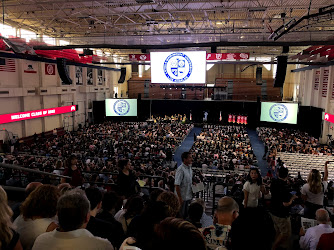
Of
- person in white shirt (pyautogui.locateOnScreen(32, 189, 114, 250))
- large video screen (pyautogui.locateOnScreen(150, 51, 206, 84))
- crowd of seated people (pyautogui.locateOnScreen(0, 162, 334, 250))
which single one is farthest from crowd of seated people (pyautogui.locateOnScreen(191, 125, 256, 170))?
person in white shirt (pyautogui.locateOnScreen(32, 189, 114, 250))

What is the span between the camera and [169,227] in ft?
4.48

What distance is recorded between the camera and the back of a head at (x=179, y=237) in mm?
1292

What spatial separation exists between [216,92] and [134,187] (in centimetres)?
2476

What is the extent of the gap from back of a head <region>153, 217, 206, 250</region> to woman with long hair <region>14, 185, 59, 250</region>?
97 cm

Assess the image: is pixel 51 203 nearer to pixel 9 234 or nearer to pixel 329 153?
pixel 9 234

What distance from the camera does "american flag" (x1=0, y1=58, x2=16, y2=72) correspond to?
50.9 ft

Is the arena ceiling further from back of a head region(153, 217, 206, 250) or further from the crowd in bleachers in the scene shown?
back of a head region(153, 217, 206, 250)

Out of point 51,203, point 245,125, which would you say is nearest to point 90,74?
point 245,125

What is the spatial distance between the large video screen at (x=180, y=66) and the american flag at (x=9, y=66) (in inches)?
349

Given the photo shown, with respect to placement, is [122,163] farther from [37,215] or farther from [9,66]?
[9,66]

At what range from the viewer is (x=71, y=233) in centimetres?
154

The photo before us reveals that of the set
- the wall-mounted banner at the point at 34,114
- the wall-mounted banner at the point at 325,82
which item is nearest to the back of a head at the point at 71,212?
the wall-mounted banner at the point at 34,114

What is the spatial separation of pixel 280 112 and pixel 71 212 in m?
22.6

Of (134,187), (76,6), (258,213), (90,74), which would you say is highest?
(76,6)
